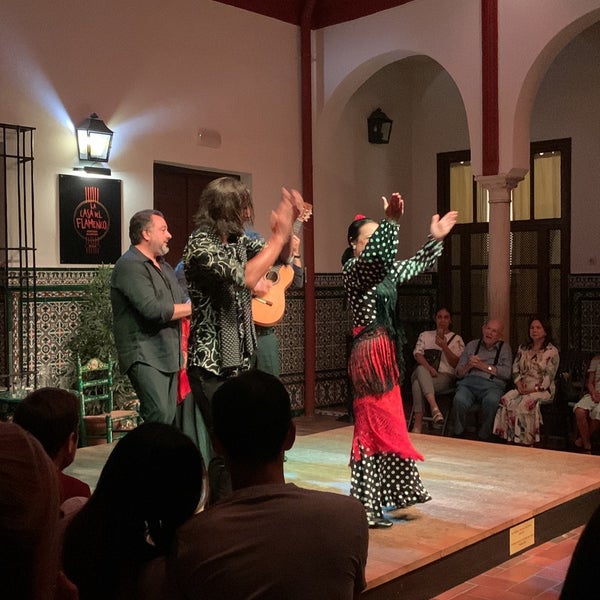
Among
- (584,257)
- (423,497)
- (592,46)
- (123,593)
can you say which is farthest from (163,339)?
(592,46)

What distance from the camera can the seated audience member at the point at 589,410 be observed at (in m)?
6.21

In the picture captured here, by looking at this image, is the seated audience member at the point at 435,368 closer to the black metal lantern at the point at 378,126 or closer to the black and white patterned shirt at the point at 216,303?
the black metal lantern at the point at 378,126

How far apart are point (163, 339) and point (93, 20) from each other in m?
3.58

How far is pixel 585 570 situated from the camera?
779mm

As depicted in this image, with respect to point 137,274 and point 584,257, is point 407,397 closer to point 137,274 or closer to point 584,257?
point 584,257

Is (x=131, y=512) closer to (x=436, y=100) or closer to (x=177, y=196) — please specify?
(x=177, y=196)

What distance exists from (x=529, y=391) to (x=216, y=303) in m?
3.71

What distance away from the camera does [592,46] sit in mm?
8188

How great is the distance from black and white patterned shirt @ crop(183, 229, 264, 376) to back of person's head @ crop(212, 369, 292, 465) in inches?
52.5

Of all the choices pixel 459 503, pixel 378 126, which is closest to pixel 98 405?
pixel 459 503

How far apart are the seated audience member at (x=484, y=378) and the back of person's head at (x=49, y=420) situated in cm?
479

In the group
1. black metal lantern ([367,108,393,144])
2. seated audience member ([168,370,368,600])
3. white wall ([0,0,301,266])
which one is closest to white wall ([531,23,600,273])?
black metal lantern ([367,108,393,144])

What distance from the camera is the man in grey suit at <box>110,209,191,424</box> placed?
3953 millimetres

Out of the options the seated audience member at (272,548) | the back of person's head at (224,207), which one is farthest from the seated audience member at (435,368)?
the seated audience member at (272,548)
